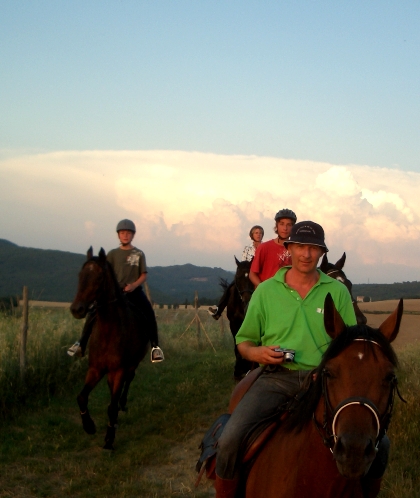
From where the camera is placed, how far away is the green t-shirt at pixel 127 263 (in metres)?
9.65

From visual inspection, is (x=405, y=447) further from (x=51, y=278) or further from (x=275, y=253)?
(x=51, y=278)

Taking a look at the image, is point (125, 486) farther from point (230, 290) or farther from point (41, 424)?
point (230, 290)

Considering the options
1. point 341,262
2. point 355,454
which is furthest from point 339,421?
point 341,262

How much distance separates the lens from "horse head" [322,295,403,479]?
8.27 ft

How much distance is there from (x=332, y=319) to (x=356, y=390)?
446 mm

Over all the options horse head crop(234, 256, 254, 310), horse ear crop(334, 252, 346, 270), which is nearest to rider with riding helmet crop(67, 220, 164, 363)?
horse head crop(234, 256, 254, 310)

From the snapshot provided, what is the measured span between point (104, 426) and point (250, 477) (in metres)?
6.13

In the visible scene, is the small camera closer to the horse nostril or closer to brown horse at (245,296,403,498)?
brown horse at (245,296,403,498)

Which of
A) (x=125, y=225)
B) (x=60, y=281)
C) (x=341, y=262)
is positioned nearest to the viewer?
(x=341, y=262)

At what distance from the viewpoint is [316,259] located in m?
3.80

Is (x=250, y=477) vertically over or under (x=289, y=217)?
under

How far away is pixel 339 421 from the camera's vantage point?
2623 millimetres

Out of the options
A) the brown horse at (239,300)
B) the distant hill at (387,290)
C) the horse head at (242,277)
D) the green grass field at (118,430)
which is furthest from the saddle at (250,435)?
the distant hill at (387,290)

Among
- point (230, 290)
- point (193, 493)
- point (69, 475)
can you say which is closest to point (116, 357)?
point (69, 475)
